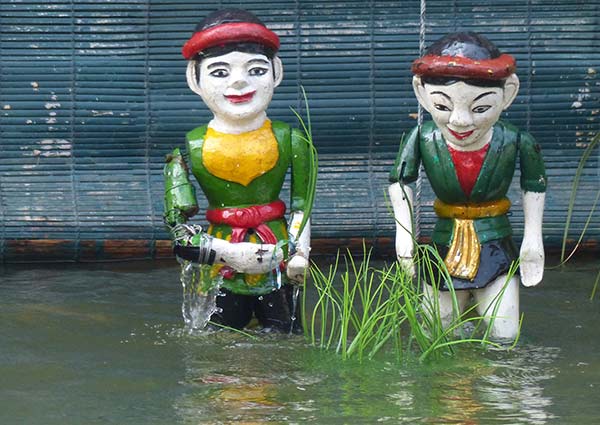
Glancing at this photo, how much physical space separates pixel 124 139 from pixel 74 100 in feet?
1.05

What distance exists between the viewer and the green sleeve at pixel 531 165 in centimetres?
534

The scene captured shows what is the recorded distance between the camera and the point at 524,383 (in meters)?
4.72

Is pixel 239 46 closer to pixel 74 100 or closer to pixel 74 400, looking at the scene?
pixel 74 400

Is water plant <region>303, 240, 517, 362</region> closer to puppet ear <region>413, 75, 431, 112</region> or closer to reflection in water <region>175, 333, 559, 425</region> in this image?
reflection in water <region>175, 333, 559, 425</region>

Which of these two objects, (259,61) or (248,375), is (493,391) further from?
(259,61)

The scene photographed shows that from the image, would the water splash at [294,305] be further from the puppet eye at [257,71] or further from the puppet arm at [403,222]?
the puppet eye at [257,71]

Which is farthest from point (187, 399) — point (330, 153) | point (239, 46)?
point (330, 153)

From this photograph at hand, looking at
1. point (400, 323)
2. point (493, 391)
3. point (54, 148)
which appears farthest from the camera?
point (54, 148)

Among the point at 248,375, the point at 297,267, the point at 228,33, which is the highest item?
the point at 228,33

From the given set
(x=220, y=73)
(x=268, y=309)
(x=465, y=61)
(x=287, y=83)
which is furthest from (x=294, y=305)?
(x=287, y=83)

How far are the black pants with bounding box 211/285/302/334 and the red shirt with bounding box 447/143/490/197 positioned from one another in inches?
30.4

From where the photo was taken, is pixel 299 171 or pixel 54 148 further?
pixel 54 148

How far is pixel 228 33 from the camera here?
17.1ft

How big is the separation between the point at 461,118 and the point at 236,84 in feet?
2.74
